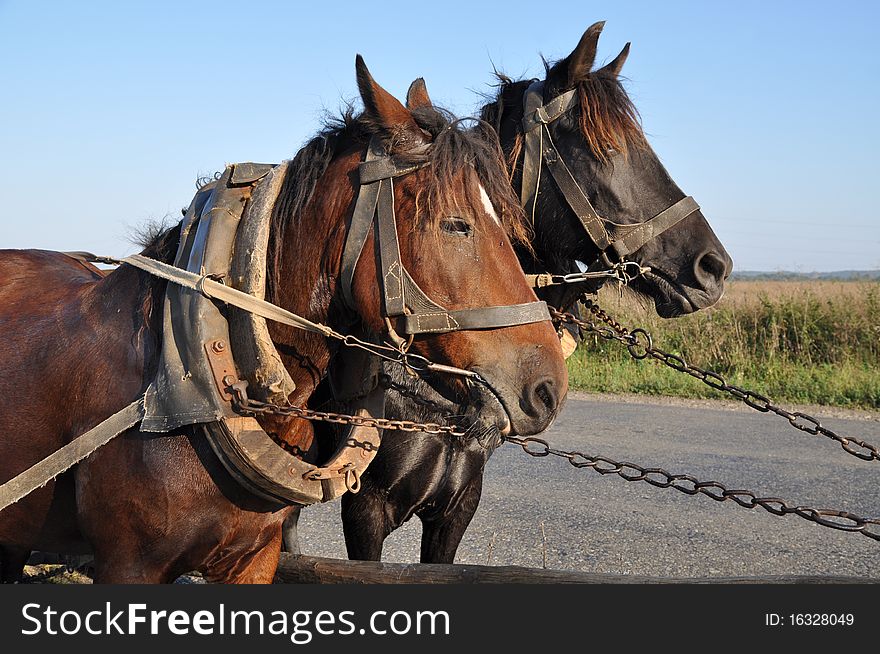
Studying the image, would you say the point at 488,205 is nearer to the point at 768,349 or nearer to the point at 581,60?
the point at 581,60

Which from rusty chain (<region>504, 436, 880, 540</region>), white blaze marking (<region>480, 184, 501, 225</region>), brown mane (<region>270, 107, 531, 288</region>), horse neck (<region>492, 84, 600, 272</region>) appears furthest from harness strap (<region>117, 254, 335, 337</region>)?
horse neck (<region>492, 84, 600, 272</region>)

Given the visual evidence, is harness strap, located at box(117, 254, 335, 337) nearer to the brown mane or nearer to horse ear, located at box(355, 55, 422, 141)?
the brown mane

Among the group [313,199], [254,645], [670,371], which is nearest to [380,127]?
[313,199]

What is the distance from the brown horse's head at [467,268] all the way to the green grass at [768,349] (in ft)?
27.3

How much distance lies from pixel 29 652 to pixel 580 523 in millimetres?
3847

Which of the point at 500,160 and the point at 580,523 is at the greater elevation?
the point at 500,160

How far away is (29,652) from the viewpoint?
218 centimetres

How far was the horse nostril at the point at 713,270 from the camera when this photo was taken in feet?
10.3

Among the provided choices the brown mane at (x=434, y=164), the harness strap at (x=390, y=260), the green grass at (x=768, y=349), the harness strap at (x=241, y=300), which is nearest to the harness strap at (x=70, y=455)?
the harness strap at (x=241, y=300)

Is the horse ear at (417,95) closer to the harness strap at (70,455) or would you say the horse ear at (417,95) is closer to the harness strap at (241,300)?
the harness strap at (241,300)

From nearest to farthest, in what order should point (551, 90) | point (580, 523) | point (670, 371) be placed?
point (551, 90)
point (580, 523)
point (670, 371)

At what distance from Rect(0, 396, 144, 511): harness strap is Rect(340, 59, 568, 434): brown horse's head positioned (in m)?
0.67

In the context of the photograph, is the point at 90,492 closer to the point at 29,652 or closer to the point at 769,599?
the point at 29,652

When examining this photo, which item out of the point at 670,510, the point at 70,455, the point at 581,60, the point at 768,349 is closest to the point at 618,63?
the point at 581,60
